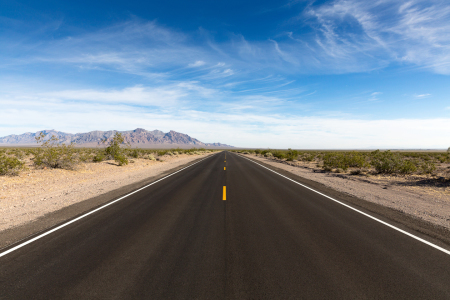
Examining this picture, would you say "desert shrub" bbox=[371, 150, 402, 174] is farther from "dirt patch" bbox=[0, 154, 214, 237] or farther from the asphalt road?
"dirt patch" bbox=[0, 154, 214, 237]

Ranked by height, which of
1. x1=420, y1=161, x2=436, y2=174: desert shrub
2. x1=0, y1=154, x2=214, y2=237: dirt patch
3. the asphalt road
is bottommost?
x1=0, y1=154, x2=214, y2=237: dirt patch

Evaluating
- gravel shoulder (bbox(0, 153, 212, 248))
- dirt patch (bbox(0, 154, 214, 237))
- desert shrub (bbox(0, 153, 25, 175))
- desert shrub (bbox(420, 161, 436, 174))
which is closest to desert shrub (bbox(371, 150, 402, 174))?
desert shrub (bbox(420, 161, 436, 174))

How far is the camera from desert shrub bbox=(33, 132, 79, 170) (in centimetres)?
1612

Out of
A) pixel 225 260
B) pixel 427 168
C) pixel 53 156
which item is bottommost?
pixel 225 260

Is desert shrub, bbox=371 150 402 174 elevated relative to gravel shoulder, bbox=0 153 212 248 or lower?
elevated

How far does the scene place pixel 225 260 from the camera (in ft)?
12.9

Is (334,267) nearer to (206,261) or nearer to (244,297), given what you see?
(244,297)

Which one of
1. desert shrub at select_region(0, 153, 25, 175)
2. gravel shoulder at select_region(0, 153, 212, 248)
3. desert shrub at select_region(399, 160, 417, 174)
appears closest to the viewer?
gravel shoulder at select_region(0, 153, 212, 248)

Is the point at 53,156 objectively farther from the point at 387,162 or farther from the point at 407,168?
the point at 407,168

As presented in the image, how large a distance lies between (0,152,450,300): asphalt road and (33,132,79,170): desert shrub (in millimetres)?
13255

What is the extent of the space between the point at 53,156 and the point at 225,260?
697 inches

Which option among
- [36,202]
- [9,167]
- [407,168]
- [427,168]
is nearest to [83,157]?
[9,167]

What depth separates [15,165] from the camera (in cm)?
1312

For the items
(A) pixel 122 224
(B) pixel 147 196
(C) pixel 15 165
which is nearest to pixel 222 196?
(B) pixel 147 196
